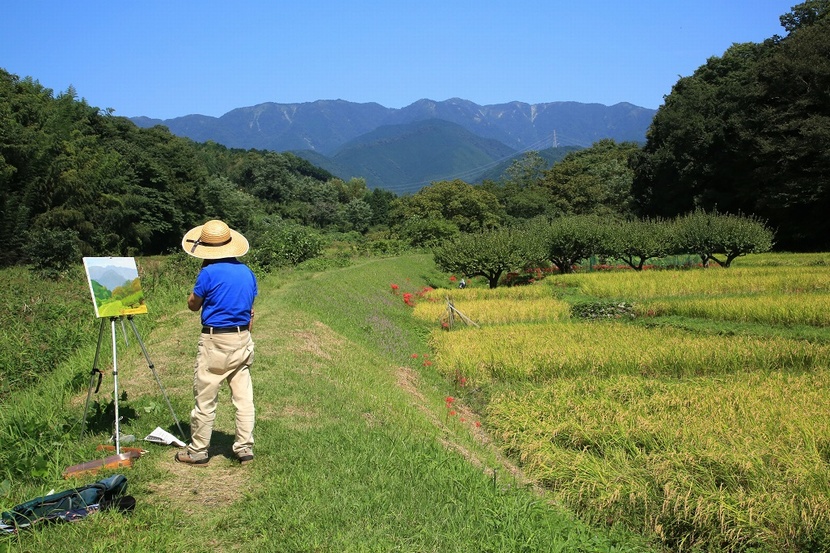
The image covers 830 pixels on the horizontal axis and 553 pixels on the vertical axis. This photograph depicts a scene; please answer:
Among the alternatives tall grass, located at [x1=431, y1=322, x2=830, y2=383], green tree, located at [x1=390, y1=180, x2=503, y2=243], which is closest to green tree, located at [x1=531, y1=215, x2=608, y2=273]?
tall grass, located at [x1=431, y1=322, x2=830, y2=383]

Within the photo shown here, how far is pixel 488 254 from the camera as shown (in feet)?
92.8

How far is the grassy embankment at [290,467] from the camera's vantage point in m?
4.71

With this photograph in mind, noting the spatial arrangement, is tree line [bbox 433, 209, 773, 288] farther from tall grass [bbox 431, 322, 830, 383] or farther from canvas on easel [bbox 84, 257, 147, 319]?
canvas on easel [bbox 84, 257, 147, 319]

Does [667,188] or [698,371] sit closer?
[698,371]

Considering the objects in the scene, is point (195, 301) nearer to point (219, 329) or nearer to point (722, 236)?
point (219, 329)

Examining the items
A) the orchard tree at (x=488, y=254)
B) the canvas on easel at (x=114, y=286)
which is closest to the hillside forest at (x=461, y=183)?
the orchard tree at (x=488, y=254)

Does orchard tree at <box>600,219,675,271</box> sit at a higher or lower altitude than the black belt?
lower

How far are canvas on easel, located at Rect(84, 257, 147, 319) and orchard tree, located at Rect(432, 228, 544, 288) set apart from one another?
2258 cm

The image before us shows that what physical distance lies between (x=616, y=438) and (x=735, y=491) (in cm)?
158

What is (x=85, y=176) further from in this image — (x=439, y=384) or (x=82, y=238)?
(x=439, y=384)

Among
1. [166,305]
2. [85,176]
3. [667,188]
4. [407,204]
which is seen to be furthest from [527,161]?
[166,305]

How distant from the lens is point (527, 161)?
109 m

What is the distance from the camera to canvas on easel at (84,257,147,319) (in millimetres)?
6062

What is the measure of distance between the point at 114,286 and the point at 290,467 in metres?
2.53
